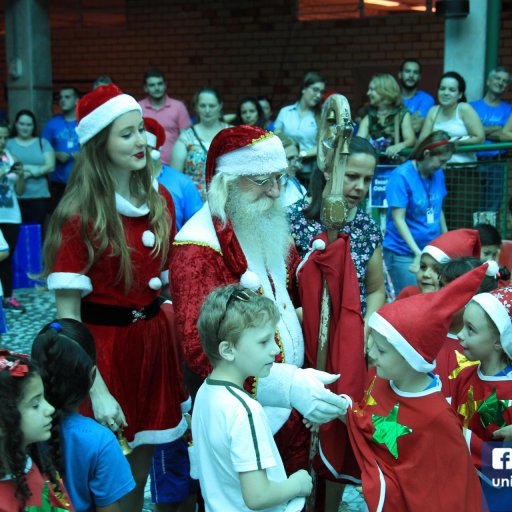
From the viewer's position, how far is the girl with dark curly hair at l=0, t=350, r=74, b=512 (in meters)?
2.41

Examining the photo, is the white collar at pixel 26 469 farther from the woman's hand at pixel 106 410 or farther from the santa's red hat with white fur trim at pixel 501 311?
the santa's red hat with white fur trim at pixel 501 311

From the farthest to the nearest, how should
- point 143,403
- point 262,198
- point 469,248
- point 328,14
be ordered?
1. point 328,14
2. point 469,248
3. point 143,403
4. point 262,198

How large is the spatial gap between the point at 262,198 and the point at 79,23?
11918 mm

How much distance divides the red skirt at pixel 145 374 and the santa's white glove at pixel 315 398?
69cm

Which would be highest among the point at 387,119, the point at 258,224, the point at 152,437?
the point at 387,119

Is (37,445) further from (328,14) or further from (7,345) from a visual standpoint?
(328,14)

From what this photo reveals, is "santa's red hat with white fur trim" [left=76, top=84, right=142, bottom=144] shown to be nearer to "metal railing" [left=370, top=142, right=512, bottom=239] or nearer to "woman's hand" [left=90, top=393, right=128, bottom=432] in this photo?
"woman's hand" [left=90, top=393, right=128, bottom=432]

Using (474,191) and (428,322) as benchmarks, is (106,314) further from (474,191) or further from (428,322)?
(474,191)

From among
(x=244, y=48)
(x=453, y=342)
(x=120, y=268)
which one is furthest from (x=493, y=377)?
(x=244, y=48)

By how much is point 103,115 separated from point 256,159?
58 centimetres

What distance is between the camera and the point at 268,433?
8.57 ft

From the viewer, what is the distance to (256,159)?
314 centimetres

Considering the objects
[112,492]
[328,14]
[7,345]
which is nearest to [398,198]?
[7,345]

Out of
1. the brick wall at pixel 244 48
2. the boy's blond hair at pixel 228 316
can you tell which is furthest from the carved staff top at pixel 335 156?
the brick wall at pixel 244 48
